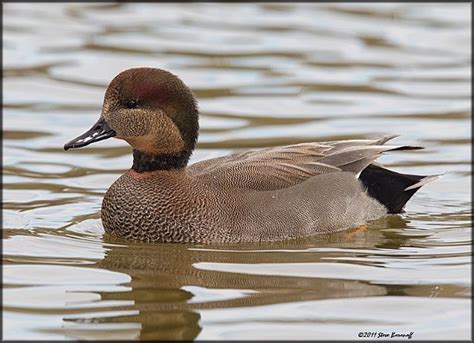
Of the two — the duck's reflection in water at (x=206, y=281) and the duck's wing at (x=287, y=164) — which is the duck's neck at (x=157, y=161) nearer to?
the duck's wing at (x=287, y=164)

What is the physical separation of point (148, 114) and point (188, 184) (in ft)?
1.86

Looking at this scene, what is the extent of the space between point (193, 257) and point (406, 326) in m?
1.91

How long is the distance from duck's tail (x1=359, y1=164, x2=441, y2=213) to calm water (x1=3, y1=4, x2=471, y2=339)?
166 millimetres

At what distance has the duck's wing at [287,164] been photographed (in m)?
8.97

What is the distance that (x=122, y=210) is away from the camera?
29.0 ft

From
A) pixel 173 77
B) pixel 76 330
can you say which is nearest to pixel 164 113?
pixel 173 77

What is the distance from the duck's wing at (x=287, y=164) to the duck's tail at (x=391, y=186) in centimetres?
20

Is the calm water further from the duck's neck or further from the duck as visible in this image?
the duck's neck

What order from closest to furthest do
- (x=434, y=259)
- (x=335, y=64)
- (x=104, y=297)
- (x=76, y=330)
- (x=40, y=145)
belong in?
(x=76, y=330)
(x=104, y=297)
(x=434, y=259)
(x=40, y=145)
(x=335, y=64)

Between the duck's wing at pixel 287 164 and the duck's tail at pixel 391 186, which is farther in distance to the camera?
the duck's tail at pixel 391 186

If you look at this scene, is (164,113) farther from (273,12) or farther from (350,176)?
(273,12)

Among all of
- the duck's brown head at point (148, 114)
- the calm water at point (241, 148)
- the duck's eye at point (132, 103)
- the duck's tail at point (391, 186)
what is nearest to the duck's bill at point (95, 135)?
the duck's brown head at point (148, 114)

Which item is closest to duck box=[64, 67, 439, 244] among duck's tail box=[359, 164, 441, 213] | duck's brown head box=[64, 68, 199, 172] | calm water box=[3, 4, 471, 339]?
duck's brown head box=[64, 68, 199, 172]

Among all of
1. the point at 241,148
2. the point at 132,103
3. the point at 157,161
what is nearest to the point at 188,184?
the point at 157,161
